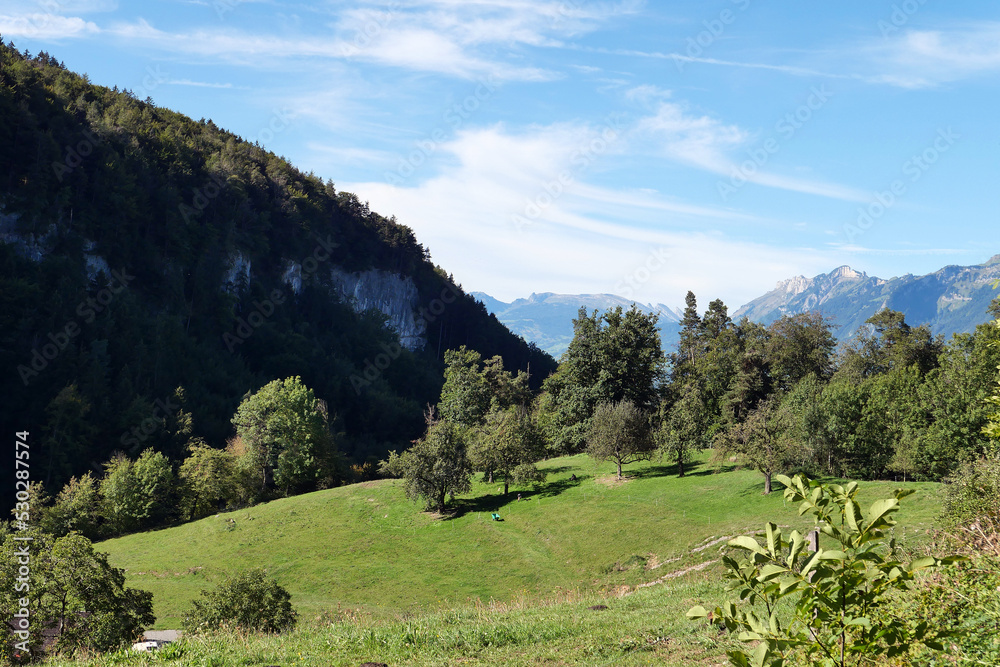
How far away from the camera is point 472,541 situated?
133 ft

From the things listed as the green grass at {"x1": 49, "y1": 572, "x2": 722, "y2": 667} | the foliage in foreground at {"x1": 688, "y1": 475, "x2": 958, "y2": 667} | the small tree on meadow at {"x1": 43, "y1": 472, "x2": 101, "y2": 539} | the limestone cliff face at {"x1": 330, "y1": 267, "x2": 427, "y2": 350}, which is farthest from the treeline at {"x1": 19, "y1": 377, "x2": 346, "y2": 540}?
the limestone cliff face at {"x1": 330, "y1": 267, "x2": 427, "y2": 350}

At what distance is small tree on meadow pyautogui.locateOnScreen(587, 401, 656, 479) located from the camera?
1895 inches

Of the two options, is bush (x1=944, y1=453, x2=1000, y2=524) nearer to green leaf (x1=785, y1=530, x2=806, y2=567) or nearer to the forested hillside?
green leaf (x1=785, y1=530, x2=806, y2=567)

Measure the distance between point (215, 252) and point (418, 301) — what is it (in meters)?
61.6

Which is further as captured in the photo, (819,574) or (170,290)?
(170,290)

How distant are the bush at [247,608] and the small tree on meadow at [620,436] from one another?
31.6 meters

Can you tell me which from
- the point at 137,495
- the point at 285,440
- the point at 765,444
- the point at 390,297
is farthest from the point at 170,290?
Answer: the point at 765,444

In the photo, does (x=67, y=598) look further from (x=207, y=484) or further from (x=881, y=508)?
(x=207, y=484)

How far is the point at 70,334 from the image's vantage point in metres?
89.2

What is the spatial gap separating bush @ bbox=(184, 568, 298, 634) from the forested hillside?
2646 inches

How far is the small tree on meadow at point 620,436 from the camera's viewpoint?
158 ft

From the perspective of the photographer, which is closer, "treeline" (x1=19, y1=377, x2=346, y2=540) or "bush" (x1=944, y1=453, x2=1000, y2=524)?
"bush" (x1=944, y1=453, x2=1000, y2=524)

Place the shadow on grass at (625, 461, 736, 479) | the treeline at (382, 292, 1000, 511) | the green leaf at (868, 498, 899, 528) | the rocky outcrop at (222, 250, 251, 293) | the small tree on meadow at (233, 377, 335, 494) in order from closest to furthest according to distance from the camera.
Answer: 1. the green leaf at (868, 498, 899, 528)
2. the treeline at (382, 292, 1000, 511)
3. the shadow on grass at (625, 461, 736, 479)
4. the small tree on meadow at (233, 377, 335, 494)
5. the rocky outcrop at (222, 250, 251, 293)

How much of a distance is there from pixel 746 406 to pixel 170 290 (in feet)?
334
